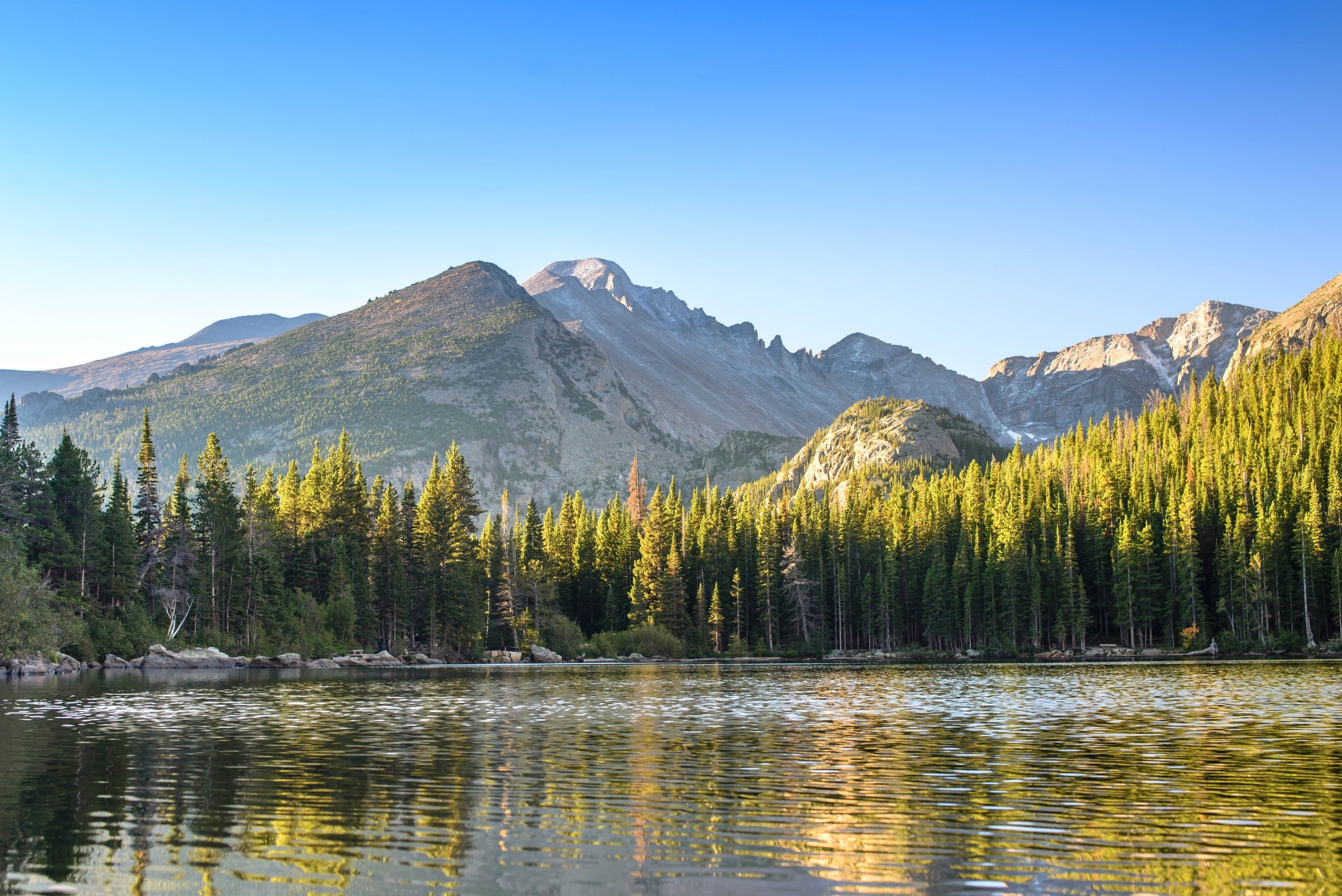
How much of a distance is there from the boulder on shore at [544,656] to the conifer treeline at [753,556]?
15.4 feet

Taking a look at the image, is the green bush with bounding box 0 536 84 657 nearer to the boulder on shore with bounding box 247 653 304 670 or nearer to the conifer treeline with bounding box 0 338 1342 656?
the conifer treeline with bounding box 0 338 1342 656

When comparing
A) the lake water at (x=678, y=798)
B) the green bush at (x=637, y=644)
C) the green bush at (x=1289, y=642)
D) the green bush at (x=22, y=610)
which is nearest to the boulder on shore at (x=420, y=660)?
the green bush at (x=637, y=644)

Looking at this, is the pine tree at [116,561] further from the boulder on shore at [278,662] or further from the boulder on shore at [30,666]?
the boulder on shore at [30,666]

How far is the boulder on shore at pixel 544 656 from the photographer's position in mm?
110062

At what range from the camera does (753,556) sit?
136875mm

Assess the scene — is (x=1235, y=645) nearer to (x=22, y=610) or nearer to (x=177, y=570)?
(x=177, y=570)

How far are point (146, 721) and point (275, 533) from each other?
72293 mm

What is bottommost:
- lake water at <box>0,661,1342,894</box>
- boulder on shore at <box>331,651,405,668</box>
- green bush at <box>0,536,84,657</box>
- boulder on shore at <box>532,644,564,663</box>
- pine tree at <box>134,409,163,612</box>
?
boulder on shore at <box>532,644,564,663</box>

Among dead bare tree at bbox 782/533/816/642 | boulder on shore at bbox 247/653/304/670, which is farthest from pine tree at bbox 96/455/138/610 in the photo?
dead bare tree at bbox 782/533/816/642

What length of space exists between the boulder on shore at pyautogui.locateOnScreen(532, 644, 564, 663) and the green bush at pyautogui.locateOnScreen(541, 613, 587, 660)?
2.45m

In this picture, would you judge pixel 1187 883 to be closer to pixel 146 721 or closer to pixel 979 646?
pixel 146 721

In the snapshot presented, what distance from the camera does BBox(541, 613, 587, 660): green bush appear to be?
378 ft

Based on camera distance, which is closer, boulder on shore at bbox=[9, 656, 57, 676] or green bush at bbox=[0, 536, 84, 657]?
green bush at bbox=[0, 536, 84, 657]

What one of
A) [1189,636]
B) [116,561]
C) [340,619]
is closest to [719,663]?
[340,619]
